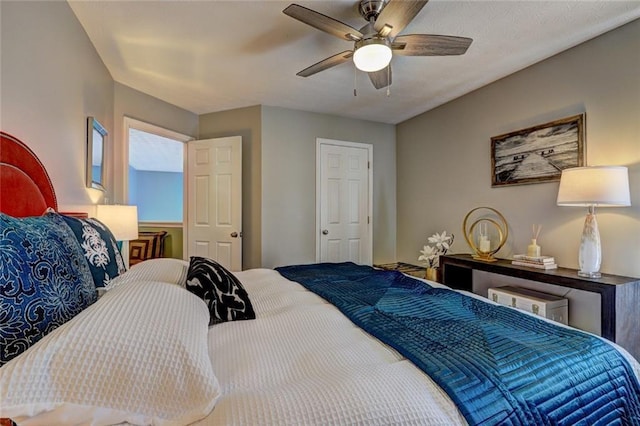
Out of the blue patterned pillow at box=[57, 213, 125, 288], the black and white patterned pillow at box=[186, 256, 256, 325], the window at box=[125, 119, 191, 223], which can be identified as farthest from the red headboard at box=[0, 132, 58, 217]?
the window at box=[125, 119, 191, 223]

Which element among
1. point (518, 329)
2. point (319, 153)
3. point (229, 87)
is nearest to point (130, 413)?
point (518, 329)

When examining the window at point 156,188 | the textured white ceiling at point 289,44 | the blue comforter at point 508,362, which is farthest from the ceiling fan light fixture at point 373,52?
the window at point 156,188

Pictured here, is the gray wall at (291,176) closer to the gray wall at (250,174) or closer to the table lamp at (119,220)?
the gray wall at (250,174)

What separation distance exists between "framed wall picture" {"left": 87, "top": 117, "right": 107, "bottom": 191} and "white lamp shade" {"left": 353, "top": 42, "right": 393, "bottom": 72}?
1.95 metres

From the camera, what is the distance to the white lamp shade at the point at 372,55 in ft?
6.00

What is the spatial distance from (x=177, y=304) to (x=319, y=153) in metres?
3.15

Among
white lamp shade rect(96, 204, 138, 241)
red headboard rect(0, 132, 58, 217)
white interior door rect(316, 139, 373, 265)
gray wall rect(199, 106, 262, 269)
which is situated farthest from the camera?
white interior door rect(316, 139, 373, 265)

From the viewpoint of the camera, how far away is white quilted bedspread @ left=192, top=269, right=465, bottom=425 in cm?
69

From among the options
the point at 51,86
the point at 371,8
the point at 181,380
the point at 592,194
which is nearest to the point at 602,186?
the point at 592,194

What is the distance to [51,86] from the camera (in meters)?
1.71

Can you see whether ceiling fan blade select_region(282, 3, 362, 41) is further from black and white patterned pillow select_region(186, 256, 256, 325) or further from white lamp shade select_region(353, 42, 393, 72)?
black and white patterned pillow select_region(186, 256, 256, 325)

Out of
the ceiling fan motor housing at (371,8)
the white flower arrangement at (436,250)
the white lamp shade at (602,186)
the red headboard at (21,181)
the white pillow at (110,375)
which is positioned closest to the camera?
the white pillow at (110,375)

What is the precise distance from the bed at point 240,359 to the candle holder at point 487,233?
1578 millimetres

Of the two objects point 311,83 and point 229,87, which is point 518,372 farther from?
point 229,87
